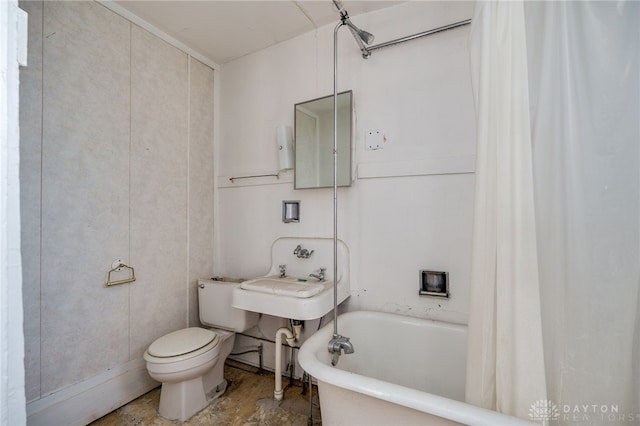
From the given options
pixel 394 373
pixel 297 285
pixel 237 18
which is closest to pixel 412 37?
pixel 237 18

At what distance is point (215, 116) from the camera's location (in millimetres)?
2354

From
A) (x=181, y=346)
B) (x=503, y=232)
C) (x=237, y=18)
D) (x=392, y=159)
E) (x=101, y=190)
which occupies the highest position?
(x=237, y=18)

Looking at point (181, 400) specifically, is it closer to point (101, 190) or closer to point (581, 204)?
point (101, 190)

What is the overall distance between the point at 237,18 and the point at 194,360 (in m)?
2.11

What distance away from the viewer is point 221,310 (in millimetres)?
1927

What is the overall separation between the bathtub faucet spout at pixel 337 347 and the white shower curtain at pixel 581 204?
0.61 m

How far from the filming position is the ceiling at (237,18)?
1672mm

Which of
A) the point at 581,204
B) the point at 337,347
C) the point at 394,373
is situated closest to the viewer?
the point at 581,204

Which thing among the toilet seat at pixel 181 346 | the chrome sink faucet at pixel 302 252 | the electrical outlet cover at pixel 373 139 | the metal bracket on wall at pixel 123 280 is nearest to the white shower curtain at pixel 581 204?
the electrical outlet cover at pixel 373 139

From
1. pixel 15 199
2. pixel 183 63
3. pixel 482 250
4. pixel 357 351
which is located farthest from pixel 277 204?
pixel 15 199

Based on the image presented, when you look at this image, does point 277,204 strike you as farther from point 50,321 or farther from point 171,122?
point 50,321

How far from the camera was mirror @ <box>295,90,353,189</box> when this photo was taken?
1.76 m

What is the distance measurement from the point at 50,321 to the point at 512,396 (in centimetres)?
200

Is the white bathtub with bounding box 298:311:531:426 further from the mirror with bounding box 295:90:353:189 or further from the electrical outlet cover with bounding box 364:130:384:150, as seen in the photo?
the electrical outlet cover with bounding box 364:130:384:150
